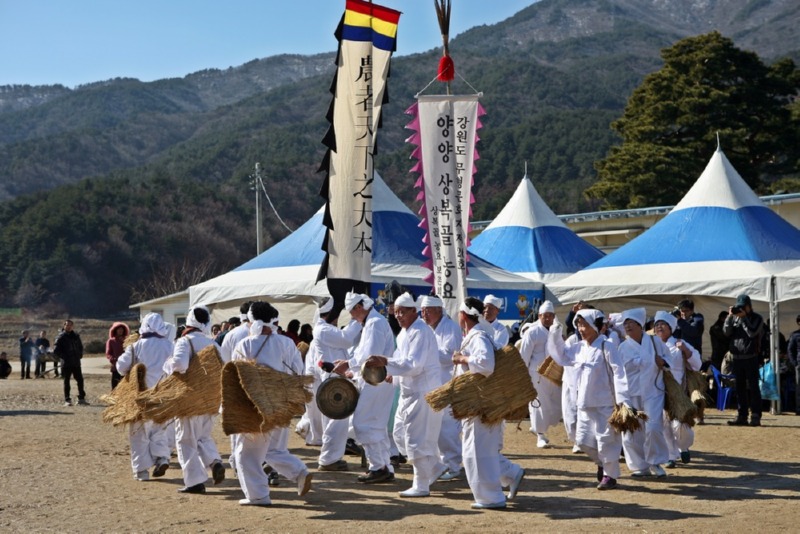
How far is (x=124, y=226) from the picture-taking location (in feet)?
197

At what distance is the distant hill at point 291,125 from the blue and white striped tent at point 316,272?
3771cm

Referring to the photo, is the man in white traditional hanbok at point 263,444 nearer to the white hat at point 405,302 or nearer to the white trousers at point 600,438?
the white hat at point 405,302

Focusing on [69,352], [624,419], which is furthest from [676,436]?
[69,352]

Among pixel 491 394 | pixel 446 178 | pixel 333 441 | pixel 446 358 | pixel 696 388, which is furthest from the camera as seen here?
pixel 446 178

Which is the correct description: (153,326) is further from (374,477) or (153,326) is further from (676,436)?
(676,436)

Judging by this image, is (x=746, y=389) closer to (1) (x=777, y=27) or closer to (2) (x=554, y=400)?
(2) (x=554, y=400)

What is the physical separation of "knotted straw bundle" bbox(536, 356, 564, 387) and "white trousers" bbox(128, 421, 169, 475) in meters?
4.77

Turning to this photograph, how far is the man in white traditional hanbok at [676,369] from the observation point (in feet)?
35.3

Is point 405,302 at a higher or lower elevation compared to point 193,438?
higher

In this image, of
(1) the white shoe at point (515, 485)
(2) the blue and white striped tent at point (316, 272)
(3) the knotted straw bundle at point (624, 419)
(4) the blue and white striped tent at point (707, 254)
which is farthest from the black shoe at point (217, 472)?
(4) the blue and white striped tent at point (707, 254)

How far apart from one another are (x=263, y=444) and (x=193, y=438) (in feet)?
3.66

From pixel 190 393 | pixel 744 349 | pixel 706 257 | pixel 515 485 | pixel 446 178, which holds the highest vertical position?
pixel 446 178

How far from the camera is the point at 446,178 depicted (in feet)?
40.2

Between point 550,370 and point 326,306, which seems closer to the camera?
point 326,306
